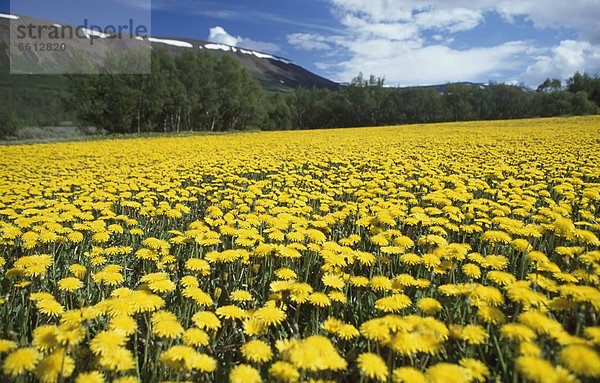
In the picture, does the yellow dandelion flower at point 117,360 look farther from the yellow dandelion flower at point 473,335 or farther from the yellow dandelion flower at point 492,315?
the yellow dandelion flower at point 492,315

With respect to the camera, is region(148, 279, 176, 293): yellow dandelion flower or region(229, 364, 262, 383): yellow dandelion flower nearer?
region(229, 364, 262, 383): yellow dandelion flower

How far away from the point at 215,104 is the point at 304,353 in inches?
2296

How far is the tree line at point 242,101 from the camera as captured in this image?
42719mm

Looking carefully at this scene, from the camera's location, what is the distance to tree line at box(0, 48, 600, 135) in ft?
140

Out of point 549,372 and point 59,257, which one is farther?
point 59,257

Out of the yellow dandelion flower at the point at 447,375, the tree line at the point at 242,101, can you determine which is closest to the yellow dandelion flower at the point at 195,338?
the yellow dandelion flower at the point at 447,375

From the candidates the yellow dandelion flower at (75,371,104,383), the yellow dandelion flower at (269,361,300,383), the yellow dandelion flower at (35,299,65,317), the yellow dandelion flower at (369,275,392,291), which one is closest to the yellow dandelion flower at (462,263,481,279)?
the yellow dandelion flower at (369,275,392,291)

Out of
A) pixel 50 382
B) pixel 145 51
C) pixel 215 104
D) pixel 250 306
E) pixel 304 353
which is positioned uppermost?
pixel 145 51

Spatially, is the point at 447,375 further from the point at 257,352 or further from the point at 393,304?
the point at 257,352

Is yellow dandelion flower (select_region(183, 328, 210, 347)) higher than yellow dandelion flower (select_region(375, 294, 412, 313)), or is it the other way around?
yellow dandelion flower (select_region(375, 294, 412, 313))

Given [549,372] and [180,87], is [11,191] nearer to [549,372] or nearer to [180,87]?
[549,372]

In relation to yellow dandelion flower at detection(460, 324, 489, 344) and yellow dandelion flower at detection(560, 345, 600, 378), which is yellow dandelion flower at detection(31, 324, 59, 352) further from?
yellow dandelion flower at detection(560, 345, 600, 378)

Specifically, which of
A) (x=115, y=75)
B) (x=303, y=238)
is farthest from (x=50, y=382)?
(x=115, y=75)

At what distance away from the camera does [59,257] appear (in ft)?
12.1
